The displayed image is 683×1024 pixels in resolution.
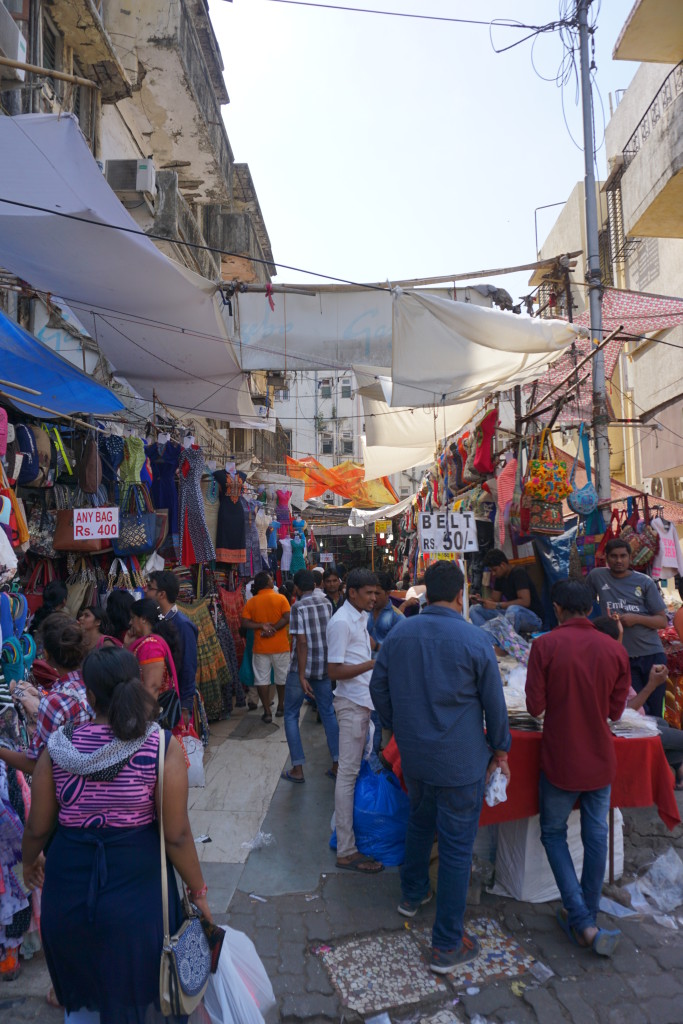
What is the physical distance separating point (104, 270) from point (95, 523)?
8.12ft

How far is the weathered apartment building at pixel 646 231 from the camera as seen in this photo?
10594 mm

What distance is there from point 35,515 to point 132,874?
395 centimetres

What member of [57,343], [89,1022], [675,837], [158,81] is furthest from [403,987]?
[158,81]

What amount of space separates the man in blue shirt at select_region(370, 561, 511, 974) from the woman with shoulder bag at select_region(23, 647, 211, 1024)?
58.2 inches

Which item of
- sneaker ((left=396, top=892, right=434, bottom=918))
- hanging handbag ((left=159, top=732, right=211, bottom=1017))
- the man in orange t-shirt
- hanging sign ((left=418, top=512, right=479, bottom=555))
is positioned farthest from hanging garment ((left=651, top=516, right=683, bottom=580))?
hanging handbag ((left=159, top=732, right=211, bottom=1017))

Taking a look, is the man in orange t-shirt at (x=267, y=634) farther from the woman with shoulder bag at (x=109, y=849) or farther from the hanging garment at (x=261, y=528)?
the woman with shoulder bag at (x=109, y=849)

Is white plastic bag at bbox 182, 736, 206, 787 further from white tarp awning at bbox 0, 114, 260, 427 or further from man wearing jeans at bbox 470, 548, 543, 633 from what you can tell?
white tarp awning at bbox 0, 114, 260, 427

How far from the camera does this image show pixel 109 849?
2.14 meters

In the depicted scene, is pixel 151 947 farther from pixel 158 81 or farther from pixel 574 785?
pixel 158 81

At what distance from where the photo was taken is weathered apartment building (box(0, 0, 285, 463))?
795cm

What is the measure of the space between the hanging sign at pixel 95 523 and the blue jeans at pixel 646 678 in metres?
4.61

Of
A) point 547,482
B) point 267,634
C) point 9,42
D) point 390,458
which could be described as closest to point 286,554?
point 390,458

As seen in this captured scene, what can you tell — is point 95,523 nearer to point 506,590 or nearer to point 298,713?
point 298,713

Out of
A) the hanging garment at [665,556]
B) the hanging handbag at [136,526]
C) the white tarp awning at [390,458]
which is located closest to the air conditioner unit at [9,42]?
the hanging handbag at [136,526]
